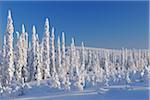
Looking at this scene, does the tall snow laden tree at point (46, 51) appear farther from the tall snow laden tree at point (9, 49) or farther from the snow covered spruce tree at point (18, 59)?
the tall snow laden tree at point (9, 49)

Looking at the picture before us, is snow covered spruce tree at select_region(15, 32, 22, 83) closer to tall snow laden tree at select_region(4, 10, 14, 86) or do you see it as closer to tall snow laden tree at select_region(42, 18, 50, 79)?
tall snow laden tree at select_region(4, 10, 14, 86)

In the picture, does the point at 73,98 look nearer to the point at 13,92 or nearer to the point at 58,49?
the point at 13,92

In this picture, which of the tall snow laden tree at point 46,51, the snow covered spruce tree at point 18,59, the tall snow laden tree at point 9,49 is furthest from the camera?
the tall snow laden tree at point 46,51

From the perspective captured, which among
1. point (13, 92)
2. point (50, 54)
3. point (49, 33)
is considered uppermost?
point (49, 33)

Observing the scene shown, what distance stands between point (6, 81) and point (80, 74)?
1609 centimetres

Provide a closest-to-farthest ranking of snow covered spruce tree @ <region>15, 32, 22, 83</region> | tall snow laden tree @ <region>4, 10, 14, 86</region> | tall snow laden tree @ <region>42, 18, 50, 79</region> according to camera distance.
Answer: tall snow laden tree @ <region>4, 10, 14, 86</region> < snow covered spruce tree @ <region>15, 32, 22, 83</region> < tall snow laden tree @ <region>42, 18, 50, 79</region>

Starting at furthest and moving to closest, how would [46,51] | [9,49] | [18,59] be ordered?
[46,51]
[18,59]
[9,49]

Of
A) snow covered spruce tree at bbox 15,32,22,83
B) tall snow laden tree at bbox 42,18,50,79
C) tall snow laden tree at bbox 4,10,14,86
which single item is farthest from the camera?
tall snow laden tree at bbox 42,18,50,79

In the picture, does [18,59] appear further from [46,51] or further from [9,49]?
[9,49]

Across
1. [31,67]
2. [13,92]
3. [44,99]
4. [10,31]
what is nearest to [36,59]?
[31,67]

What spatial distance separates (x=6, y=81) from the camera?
40938 mm

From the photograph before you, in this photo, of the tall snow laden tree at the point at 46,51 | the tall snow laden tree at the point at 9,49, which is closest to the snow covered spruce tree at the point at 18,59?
the tall snow laden tree at the point at 9,49

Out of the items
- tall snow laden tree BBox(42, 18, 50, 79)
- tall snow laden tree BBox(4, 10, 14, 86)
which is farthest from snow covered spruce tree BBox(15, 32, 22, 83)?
tall snow laden tree BBox(42, 18, 50, 79)

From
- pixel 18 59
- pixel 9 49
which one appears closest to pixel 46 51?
pixel 18 59
